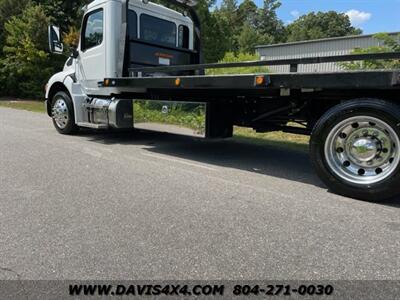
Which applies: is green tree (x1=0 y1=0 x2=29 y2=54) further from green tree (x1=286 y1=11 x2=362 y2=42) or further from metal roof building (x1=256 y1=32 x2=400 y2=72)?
green tree (x1=286 y1=11 x2=362 y2=42)

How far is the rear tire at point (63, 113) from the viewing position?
8.52 metres

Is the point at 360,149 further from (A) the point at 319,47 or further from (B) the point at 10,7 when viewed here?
(A) the point at 319,47

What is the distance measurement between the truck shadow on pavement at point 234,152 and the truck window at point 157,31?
6.96ft

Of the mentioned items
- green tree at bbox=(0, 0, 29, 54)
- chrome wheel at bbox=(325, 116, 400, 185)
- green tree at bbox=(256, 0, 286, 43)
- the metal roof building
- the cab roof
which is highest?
green tree at bbox=(256, 0, 286, 43)

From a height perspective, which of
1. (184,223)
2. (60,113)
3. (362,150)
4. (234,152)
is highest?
(60,113)

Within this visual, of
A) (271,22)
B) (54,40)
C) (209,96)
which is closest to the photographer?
(209,96)

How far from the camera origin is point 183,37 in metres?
8.76

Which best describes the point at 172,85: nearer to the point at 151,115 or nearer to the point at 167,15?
the point at 151,115

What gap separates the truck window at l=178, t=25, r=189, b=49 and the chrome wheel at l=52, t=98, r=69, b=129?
292 cm

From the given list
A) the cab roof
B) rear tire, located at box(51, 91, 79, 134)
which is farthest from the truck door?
rear tire, located at box(51, 91, 79, 134)

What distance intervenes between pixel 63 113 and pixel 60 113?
0.11 m

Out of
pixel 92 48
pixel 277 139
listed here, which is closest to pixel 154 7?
pixel 92 48

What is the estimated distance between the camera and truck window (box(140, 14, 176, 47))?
7837mm

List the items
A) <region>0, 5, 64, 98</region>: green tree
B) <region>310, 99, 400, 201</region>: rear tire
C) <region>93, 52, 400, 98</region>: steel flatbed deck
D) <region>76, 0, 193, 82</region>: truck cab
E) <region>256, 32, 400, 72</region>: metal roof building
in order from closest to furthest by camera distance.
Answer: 1. <region>93, 52, 400, 98</region>: steel flatbed deck
2. <region>310, 99, 400, 201</region>: rear tire
3. <region>76, 0, 193, 82</region>: truck cab
4. <region>0, 5, 64, 98</region>: green tree
5. <region>256, 32, 400, 72</region>: metal roof building
